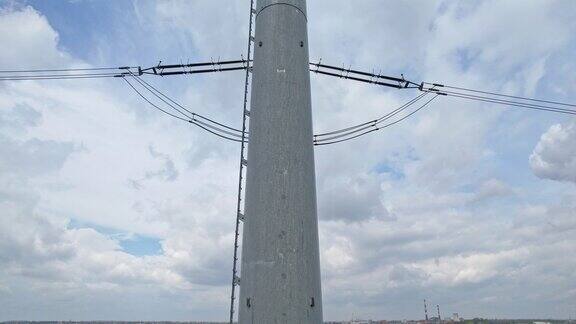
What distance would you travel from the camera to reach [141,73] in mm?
17453

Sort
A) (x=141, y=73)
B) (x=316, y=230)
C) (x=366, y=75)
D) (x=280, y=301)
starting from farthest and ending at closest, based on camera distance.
→ (x=141, y=73) < (x=366, y=75) < (x=316, y=230) < (x=280, y=301)

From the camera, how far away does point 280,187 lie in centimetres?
867

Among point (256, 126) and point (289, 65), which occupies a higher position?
point (289, 65)

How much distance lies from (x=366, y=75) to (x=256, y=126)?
8131 mm

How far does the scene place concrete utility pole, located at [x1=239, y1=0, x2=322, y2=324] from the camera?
809 cm

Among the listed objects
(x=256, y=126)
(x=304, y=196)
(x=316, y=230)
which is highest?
(x=256, y=126)

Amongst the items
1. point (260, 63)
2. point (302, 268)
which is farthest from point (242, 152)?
point (302, 268)

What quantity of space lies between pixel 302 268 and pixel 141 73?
495 inches

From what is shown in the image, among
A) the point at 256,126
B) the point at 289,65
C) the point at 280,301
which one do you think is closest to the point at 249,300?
the point at 280,301

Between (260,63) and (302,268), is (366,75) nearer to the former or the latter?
(260,63)

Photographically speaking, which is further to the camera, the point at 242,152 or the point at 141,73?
the point at 141,73

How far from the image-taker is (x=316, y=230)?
357 inches

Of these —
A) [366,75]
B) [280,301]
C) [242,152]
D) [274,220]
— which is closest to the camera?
[280,301]

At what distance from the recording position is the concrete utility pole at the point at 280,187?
8.09 metres
